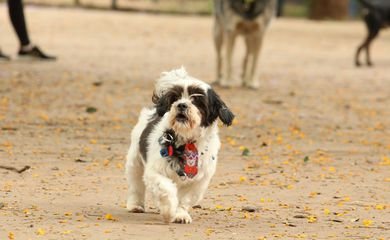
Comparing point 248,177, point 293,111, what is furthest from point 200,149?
point 293,111

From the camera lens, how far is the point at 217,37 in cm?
1738

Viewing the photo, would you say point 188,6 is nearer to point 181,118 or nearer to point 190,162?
point 190,162

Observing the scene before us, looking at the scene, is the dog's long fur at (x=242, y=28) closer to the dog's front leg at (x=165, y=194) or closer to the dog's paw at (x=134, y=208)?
the dog's paw at (x=134, y=208)

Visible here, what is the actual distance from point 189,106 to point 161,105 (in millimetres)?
325

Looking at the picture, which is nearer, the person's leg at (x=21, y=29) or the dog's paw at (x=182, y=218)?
the dog's paw at (x=182, y=218)

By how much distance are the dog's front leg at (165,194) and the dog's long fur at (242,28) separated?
9453mm

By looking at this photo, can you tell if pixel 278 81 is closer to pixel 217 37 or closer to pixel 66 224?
pixel 217 37

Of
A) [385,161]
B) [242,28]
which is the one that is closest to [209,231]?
[385,161]

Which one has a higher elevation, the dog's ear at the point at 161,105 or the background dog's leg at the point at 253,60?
the dog's ear at the point at 161,105

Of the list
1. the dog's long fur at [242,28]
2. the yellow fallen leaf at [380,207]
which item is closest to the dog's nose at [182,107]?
the yellow fallen leaf at [380,207]

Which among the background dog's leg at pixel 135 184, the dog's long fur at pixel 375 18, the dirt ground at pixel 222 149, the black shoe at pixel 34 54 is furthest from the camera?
the dog's long fur at pixel 375 18

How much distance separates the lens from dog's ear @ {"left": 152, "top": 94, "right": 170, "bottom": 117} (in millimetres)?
7559

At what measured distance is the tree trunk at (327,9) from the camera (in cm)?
3678

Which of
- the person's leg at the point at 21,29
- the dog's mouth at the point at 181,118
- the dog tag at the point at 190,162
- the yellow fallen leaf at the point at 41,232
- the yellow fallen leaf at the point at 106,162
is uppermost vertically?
the dog's mouth at the point at 181,118
